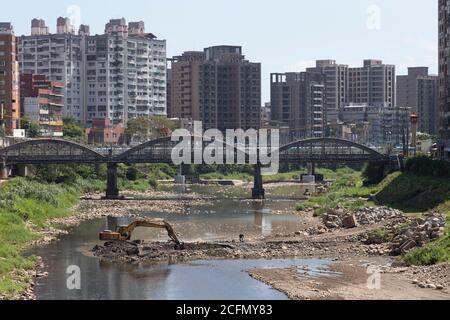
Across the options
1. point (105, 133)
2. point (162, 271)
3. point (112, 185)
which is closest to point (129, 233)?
point (162, 271)

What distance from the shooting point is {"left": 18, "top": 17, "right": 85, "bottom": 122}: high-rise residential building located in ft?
584

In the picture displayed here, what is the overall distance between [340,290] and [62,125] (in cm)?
11064

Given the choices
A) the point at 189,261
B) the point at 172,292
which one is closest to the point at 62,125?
the point at 189,261

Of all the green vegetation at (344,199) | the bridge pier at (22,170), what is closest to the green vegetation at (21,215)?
the bridge pier at (22,170)

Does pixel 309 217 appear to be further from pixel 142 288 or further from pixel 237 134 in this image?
pixel 237 134

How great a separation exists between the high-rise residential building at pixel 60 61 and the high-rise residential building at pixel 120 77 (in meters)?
1.63

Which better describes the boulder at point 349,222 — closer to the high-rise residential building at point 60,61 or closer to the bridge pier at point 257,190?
the bridge pier at point 257,190

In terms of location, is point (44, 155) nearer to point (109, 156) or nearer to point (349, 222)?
point (109, 156)

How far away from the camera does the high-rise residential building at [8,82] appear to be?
125 m

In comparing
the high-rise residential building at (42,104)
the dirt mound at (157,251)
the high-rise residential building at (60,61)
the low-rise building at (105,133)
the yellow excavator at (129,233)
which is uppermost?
the high-rise residential building at (60,61)

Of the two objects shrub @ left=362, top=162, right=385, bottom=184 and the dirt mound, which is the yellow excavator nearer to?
the dirt mound

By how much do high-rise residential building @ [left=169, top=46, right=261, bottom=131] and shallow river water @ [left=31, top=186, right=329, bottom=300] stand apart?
122 m

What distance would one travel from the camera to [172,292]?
4247cm

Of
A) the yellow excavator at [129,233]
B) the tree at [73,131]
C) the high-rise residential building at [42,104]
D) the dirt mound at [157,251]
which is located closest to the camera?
the dirt mound at [157,251]
